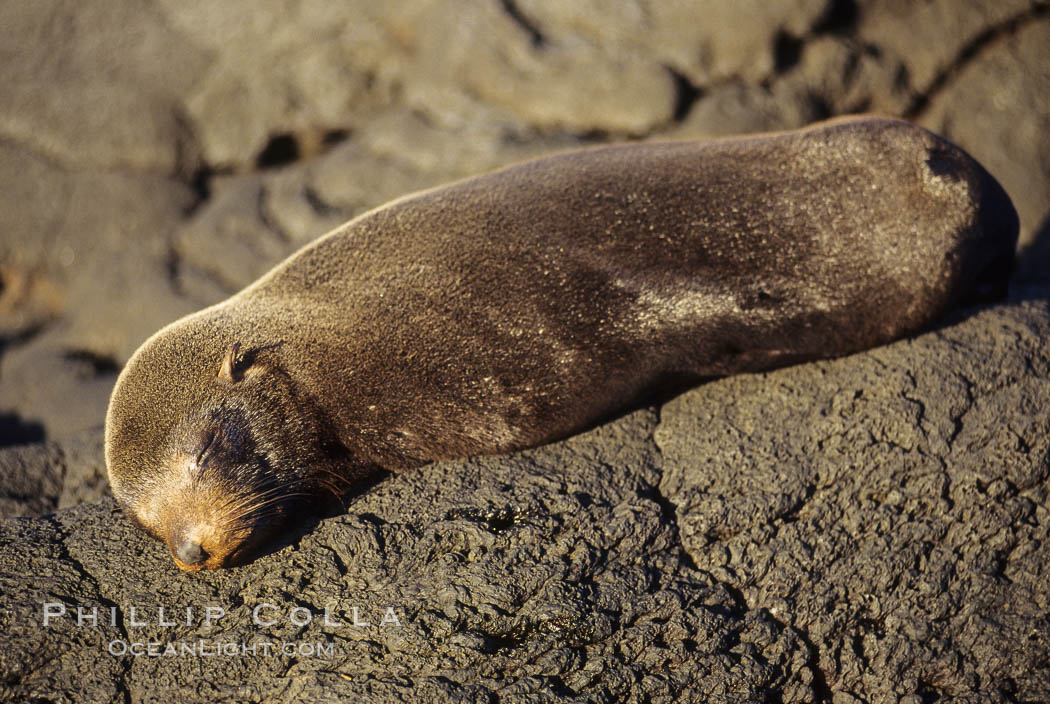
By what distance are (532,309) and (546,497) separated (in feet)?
2.31

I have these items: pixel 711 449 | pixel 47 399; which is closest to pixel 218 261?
pixel 47 399

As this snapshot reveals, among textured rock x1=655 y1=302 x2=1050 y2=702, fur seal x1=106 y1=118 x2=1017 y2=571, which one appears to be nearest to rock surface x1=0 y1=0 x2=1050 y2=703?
textured rock x1=655 y1=302 x2=1050 y2=702

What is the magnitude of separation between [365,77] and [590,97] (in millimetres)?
1576

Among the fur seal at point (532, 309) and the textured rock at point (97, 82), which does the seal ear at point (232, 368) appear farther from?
the textured rock at point (97, 82)

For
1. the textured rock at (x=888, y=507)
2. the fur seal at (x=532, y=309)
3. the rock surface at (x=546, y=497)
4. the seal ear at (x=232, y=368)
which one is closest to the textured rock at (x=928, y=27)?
the rock surface at (x=546, y=497)

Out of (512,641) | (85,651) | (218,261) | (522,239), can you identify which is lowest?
(218,261)

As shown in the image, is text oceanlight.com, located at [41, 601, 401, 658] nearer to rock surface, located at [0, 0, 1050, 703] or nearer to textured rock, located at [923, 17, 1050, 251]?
rock surface, located at [0, 0, 1050, 703]

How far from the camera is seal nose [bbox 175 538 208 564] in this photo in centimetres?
295

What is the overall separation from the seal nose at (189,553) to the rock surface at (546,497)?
100 mm

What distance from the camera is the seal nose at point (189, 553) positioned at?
2953mm

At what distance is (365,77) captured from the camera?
6113 millimetres

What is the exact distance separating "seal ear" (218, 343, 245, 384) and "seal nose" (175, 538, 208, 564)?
1.93 feet

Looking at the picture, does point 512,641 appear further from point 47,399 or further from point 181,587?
point 47,399

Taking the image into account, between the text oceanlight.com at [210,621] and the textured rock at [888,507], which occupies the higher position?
the textured rock at [888,507]
